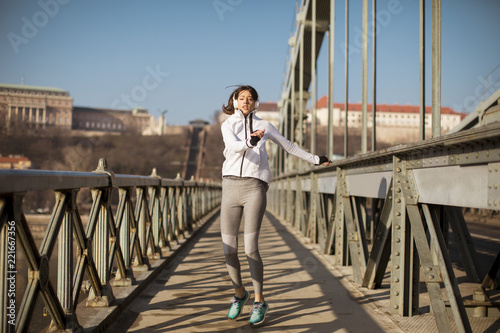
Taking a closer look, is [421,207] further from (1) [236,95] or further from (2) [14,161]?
(2) [14,161]

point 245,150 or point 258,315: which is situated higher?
point 245,150

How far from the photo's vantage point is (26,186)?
213 cm

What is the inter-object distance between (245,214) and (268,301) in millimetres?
1019

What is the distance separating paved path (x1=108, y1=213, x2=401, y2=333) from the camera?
338 centimetres

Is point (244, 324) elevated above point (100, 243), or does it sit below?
below

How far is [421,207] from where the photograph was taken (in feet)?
11.5

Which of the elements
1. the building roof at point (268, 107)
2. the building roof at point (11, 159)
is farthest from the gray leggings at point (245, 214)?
the building roof at point (268, 107)

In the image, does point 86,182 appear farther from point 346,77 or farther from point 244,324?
point 346,77

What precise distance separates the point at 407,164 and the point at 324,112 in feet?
361

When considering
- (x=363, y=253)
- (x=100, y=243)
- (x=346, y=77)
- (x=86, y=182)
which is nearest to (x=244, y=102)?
Result: (x=86, y=182)

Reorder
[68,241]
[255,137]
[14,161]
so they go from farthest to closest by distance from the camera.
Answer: [14,161] < [255,137] < [68,241]

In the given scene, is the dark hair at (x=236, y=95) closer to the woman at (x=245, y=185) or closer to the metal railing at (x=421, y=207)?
the woman at (x=245, y=185)

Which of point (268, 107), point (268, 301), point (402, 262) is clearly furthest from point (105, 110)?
point (402, 262)

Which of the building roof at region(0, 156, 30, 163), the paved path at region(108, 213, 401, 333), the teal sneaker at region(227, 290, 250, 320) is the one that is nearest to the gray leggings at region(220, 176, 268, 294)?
the teal sneaker at region(227, 290, 250, 320)
